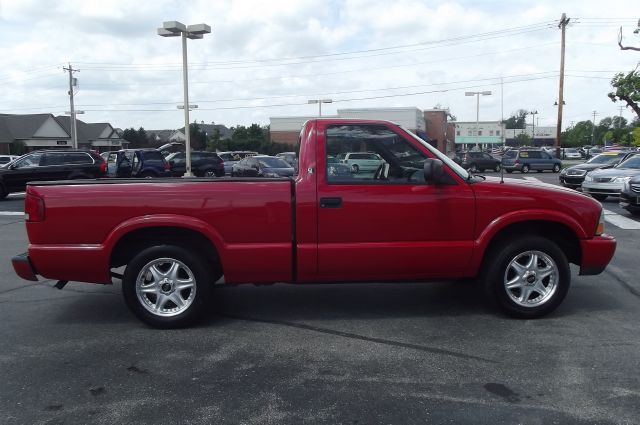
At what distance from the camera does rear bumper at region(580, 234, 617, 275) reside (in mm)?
5551

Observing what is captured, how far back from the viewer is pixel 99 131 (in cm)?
7856

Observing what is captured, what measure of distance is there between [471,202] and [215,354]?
2.62 m

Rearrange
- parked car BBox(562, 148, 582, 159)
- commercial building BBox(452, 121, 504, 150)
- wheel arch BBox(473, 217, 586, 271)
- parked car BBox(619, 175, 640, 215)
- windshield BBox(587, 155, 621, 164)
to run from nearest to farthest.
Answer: wheel arch BBox(473, 217, 586, 271) < parked car BBox(619, 175, 640, 215) < windshield BBox(587, 155, 621, 164) < parked car BBox(562, 148, 582, 159) < commercial building BBox(452, 121, 504, 150)

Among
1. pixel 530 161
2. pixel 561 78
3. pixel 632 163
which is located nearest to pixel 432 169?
pixel 632 163

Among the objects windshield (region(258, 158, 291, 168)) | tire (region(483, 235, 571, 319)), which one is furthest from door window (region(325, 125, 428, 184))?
windshield (region(258, 158, 291, 168))

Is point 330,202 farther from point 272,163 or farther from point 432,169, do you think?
point 272,163

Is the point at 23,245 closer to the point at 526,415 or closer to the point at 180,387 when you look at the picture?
the point at 180,387

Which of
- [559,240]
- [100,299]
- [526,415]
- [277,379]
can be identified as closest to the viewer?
[526,415]

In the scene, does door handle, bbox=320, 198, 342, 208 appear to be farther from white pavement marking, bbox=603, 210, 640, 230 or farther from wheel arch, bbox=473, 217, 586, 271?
white pavement marking, bbox=603, 210, 640, 230

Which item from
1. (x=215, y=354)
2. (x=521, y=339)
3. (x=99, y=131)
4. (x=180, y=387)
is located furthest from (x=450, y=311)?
(x=99, y=131)

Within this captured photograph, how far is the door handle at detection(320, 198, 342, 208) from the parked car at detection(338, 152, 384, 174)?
1.15 feet

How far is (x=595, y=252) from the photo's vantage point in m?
5.56

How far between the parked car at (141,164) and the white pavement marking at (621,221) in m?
16.4

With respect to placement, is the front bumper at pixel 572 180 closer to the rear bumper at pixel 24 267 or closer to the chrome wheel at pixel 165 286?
the chrome wheel at pixel 165 286
